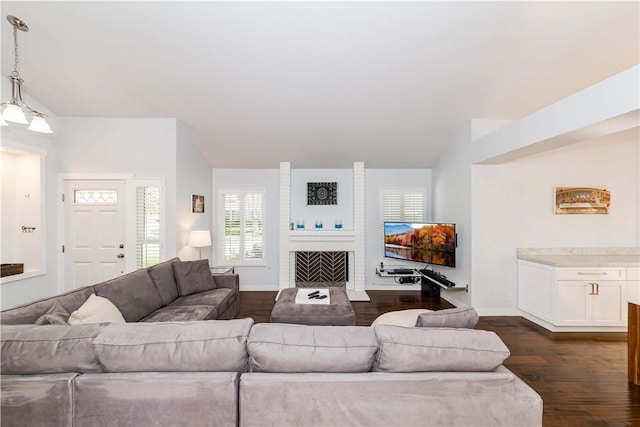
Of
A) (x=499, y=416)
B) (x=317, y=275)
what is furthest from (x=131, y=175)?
(x=499, y=416)

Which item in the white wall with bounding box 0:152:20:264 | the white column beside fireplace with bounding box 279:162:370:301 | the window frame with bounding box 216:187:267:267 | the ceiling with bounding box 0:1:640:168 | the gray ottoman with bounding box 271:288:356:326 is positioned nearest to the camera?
the ceiling with bounding box 0:1:640:168

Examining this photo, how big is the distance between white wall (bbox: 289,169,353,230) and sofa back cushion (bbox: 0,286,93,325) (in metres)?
4.03

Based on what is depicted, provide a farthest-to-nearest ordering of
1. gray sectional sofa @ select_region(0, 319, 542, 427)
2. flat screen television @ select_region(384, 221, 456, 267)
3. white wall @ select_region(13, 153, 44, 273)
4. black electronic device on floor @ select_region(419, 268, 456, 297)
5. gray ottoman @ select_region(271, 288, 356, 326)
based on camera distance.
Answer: black electronic device on floor @ select_region(419, 268, 456, 297) → flat screen television @ select_region(384, 221, 456, 267) → white wall @ select_region(13, 153, 44, 273) → gray ottoman @ select_region(271, 288, 356, 326) → gray sectional sofa @ select_region(0, 319, 542, 427)

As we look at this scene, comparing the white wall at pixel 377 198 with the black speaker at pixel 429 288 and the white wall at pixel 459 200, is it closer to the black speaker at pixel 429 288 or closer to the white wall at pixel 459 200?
the white wall at pixel 459 200

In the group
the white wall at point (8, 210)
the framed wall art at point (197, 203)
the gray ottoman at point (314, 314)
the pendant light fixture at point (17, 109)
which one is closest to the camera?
the pendant light fixture at point (17, 109)

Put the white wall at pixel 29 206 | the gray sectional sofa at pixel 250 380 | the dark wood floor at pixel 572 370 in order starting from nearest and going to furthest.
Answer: the gray sectional sofa at pixel 250 380, the dark wood floor at pixel 572 370, the white wall at pixel 29 206

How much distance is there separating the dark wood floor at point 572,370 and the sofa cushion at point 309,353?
1760mm

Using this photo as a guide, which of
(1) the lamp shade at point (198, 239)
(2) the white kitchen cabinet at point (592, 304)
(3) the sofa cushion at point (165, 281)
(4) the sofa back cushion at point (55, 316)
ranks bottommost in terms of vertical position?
(2) the white kitchen cabinet at point (592, 304)

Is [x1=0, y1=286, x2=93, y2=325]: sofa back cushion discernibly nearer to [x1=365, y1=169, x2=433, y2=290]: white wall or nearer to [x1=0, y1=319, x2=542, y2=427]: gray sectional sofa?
[x1=0, y1=319, x2=542, y2=427]: gray sectional sofa

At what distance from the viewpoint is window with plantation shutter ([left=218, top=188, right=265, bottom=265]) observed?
605 centimetres

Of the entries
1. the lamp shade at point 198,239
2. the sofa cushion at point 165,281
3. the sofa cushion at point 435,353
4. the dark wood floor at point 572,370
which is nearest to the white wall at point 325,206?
the lamp shade at point 198,239

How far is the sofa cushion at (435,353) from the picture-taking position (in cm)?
147

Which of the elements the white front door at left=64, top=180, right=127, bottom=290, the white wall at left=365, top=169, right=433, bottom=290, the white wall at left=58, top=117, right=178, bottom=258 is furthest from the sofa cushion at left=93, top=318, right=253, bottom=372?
the white wall at left=365, top=169, right=433, bottom=290

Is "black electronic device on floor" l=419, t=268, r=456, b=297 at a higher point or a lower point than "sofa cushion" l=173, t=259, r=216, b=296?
lower
